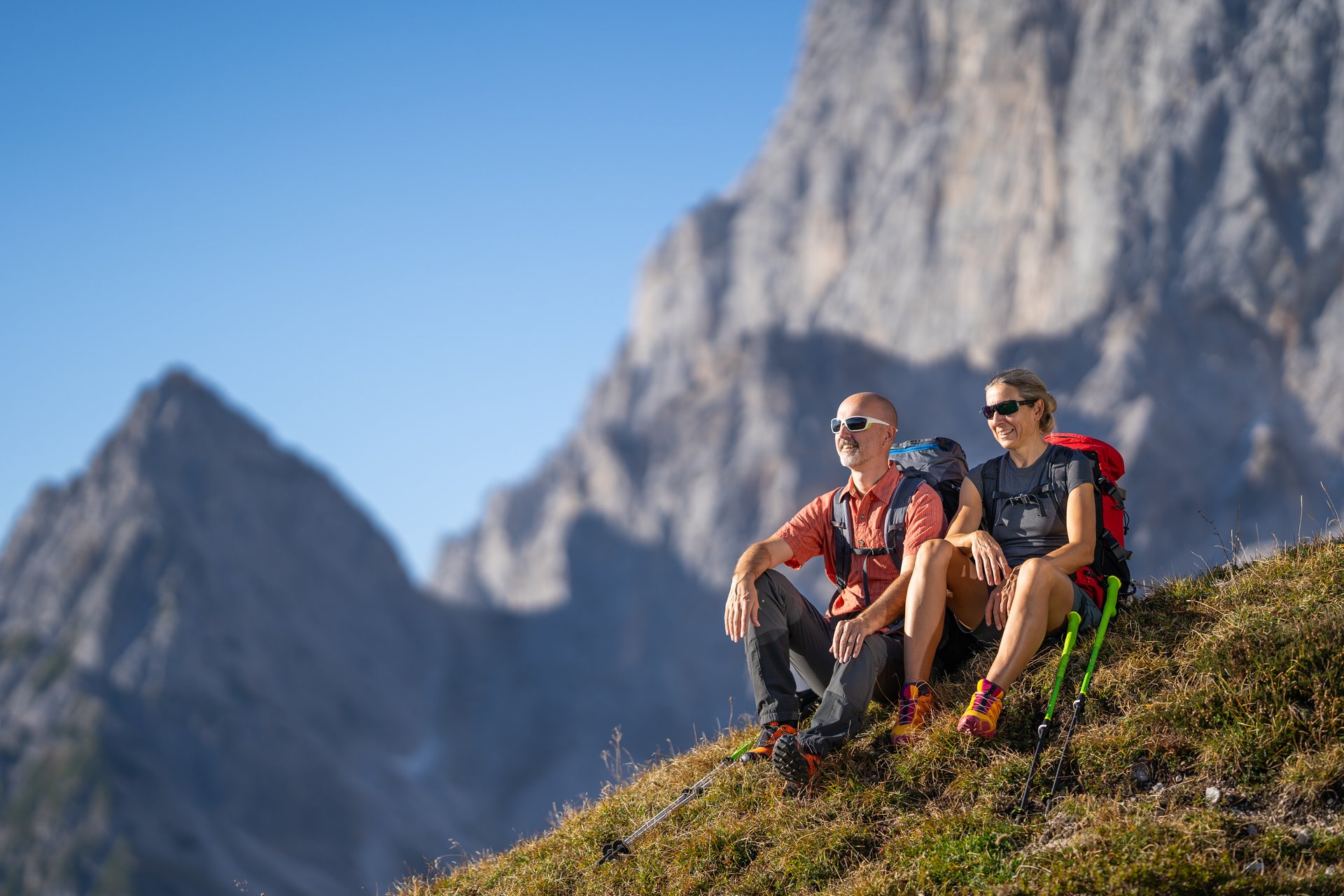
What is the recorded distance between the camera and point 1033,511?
27.8ft

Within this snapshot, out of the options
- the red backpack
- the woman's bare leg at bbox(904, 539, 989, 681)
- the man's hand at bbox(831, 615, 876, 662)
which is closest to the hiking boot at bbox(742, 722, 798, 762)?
the man's hand at bbox(831, 615, 876, 662)

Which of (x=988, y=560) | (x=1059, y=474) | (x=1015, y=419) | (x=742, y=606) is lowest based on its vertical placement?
(x=988, y=560)

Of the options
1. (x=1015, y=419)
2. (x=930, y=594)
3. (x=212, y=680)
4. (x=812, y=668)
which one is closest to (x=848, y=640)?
(x=930, y=594)

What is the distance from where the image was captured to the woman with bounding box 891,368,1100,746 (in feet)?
25.5

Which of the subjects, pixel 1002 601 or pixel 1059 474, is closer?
pixel 1002 601

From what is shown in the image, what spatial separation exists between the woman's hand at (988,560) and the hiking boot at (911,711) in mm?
924

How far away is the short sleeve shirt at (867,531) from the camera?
843 centimetres

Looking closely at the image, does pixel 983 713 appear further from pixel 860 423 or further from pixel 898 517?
pixel 860 423

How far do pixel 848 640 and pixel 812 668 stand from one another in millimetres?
953

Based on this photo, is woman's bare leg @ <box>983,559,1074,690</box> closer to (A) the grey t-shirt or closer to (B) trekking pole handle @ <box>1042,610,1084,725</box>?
(B) trekking pole handle @ <box>1042,610,1084,725</box>

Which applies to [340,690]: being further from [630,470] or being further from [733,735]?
[733,735]

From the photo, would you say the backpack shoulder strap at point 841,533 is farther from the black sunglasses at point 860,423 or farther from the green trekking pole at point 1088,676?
the green trekking pole at point 1088,676

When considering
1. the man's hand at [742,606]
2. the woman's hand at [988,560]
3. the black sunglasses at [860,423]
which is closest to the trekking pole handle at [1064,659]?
the woman's hand at [988,560]

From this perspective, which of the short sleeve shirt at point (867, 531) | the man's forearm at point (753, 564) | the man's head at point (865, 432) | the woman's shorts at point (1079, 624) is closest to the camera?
the woman's shorts at point (1079, 624)
